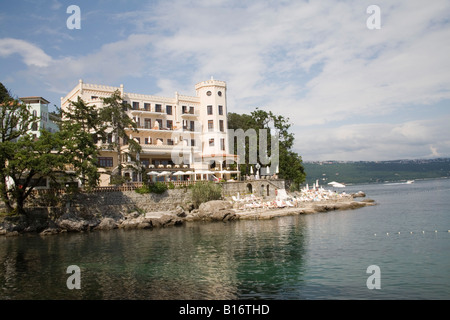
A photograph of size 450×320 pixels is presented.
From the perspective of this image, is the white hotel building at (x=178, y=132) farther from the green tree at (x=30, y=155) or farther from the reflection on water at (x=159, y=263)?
the reflection on water at (x=159, y=263)

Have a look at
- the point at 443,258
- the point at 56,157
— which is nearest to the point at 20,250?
the point at 56,157

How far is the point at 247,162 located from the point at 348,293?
50440mm

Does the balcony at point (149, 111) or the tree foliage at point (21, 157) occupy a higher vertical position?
the balcony at point (149, 111)

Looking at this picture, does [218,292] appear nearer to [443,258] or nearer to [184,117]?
[443,258]

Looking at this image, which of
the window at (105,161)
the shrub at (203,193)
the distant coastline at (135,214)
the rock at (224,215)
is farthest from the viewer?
the window at (105,161)

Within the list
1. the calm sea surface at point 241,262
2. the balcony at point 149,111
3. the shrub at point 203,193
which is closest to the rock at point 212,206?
the shrub at point 203,193

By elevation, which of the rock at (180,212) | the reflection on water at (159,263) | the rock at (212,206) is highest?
the rock at (212,206)

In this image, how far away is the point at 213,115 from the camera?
64875 millimetres

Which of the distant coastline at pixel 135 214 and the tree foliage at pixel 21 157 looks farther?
the distant coastline at pixel 135 214

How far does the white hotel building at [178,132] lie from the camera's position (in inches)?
2192

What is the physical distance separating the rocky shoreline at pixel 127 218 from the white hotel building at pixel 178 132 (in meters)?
8.57

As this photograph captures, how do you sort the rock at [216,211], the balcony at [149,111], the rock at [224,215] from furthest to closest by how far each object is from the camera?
the balcony at [149,111]
the rock at [216,211]
the rock at [224,215]

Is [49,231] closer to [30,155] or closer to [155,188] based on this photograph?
[30,155]

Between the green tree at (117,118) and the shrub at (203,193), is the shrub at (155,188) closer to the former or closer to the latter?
the green tree at (117,118)
